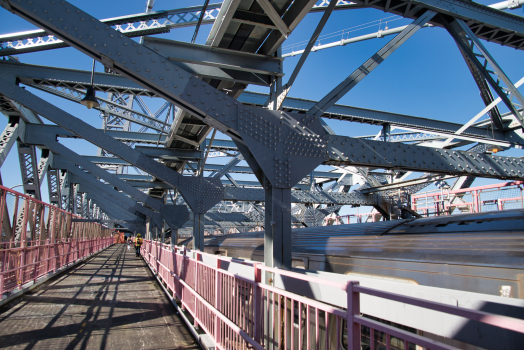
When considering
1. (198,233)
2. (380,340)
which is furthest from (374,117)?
(380,340)

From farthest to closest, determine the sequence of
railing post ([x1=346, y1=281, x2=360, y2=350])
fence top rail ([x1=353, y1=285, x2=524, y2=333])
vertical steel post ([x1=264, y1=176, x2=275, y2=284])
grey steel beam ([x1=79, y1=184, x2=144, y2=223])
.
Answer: grey steel beam ([x1=79, y1=184, x2=144, y2=223]) → vertical steel post ([x1=264, y1=176, x2=275, y2=284]) → railing post ([x1=346, y1=281, x2=360, y2=350]) → fence top rail ([x1=353, y1=285, x2=524, y2=333])

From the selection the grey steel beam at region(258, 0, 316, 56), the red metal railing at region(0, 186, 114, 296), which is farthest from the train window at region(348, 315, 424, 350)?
the red metal railing at region(0, 186, 114, 296)

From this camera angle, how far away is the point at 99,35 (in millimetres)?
4746

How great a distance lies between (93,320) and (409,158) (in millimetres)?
7197

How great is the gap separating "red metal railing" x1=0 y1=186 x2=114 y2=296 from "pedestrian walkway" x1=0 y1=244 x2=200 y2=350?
79 cm

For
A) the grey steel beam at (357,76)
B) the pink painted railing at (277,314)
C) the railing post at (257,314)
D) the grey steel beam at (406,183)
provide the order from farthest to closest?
1. the grey steel beam at (406,183)
2. the grey steel beam at (357,76)
3. the railing post at (257,314)
4. the pink painted railing at (277,314)

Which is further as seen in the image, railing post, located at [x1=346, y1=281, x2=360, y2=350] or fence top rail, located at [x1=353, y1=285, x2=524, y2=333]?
railing post, located at [x1=346, y1=281, x2=360, y2=350]

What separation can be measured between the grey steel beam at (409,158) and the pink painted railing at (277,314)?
7.56 ft

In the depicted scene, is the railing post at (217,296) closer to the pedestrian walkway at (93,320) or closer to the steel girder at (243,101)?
the pedestrian walkway at (93,320)

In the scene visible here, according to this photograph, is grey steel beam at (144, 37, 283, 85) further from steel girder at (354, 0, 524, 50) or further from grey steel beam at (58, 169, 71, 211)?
grey steel beam at (58, 169, 71, 211)

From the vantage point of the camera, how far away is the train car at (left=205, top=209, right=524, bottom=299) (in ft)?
10.1

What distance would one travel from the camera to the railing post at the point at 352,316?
2107 millimetres

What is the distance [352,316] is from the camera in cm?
213

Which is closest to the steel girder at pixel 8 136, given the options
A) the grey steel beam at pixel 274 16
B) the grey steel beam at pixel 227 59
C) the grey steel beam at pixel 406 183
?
the grey steel beam at pixel 227 59
